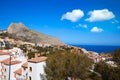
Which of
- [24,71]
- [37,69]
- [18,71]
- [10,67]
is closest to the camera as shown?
[37,69]

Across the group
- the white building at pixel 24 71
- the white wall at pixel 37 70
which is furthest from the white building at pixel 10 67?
the white wall at pixel 37 70

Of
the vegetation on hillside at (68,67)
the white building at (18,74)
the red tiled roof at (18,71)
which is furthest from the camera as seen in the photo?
the red tiled roof at (18,71)

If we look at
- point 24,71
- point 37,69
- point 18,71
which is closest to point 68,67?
point 37,69

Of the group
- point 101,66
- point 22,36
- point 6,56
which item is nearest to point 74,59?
point 101,66

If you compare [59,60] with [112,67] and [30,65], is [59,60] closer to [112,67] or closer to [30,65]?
[30,65]

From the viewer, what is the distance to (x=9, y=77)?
3912cm

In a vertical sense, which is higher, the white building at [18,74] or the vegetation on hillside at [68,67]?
the vegetation on hillside at [68,67]

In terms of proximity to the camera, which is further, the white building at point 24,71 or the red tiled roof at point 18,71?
the red tiled roof at point 18,71

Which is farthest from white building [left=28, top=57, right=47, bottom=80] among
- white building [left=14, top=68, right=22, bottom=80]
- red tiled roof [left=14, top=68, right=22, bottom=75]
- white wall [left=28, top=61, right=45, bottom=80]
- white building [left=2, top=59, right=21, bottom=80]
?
white building [left=2, top=59, right=21, bottom=80]

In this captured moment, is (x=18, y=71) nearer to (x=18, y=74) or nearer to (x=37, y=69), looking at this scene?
(x=18, y=74)

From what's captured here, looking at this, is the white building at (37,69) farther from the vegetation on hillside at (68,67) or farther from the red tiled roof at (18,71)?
the red tiled roof at (18,71)

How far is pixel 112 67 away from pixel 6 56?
85.1ft

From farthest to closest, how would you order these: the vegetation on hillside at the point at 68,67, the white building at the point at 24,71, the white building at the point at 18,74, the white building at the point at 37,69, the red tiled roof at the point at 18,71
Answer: the red tiled roof at the point at 18,71 < the white building at the point at 18,74 < the white building at the point at 24,71 < the white building at the point at 37,69 < the vegetation on hillside at the point at 68,67

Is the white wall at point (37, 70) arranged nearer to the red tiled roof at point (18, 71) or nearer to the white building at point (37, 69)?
the white building at point (37, 69)
